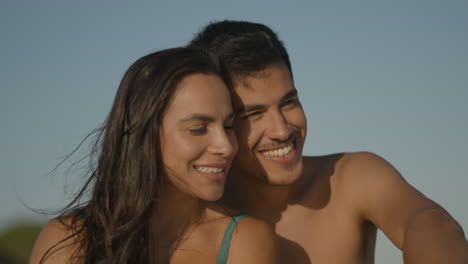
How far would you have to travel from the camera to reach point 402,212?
3.99m

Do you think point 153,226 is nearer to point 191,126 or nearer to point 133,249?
point 133,249

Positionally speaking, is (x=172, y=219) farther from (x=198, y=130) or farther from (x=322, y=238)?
(x=322, y=238)

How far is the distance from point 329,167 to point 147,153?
1.59m

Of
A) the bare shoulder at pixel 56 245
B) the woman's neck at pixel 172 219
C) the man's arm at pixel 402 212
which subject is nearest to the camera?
the man's arm at pixel 402 212

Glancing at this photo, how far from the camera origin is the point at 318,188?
477 cm

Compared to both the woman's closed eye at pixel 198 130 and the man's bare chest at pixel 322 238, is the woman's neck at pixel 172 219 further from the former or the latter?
the man's bare chest at pixel 322 238

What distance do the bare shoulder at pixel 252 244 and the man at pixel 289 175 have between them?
465 mm

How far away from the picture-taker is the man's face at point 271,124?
14.4 feet

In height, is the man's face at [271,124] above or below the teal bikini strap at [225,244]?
above

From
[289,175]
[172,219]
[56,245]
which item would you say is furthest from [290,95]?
[56,245]

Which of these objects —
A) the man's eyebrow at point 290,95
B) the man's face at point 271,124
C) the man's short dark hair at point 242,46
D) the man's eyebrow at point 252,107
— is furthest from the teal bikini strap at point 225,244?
the man's short dark hair at point 242,46

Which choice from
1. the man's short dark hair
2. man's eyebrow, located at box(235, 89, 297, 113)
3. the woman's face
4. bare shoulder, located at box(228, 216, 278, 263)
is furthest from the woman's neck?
the man's short dark hair

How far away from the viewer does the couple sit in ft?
13.0

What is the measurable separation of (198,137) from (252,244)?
0.81 metres
